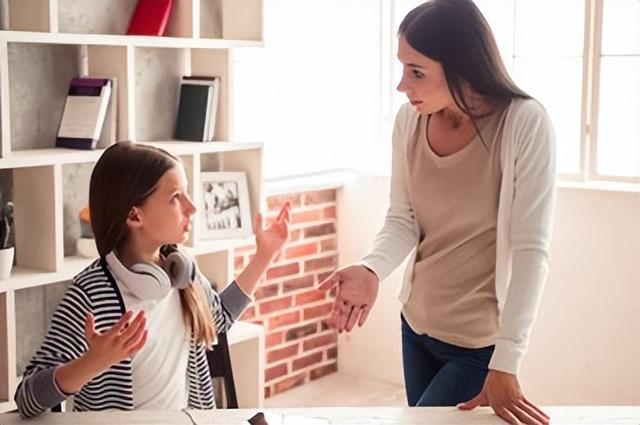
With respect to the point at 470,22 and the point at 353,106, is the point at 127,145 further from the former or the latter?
the point at 353,106

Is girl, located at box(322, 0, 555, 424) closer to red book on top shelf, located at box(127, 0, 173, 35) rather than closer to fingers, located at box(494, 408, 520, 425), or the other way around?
fingers, located at box(494, 408, 520, 425)

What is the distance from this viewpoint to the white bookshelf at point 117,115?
3016 millimetres

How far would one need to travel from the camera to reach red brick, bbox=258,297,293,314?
4.43 metres

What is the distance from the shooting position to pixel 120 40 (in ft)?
10.4

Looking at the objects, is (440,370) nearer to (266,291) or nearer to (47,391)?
(47,391)

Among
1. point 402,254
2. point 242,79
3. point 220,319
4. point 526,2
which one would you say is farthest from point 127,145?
point 526,2

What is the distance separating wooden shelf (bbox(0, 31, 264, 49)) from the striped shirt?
3.23 ft

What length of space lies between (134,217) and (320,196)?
2.49 meters

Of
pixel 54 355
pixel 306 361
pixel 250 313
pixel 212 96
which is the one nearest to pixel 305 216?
pixel 250 313

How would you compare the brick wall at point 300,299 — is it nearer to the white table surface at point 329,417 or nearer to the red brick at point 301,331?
the red brick at point 301,331

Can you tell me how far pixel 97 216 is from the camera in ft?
7.30

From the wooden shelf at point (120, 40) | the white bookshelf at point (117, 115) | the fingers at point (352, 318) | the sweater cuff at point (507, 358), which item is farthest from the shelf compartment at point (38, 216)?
the sweater cuff at point (507, 358)

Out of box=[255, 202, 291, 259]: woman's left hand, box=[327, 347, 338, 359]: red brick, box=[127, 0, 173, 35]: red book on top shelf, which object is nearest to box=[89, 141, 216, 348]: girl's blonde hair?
box=[255, 202, 291, 259]: woman's left hand

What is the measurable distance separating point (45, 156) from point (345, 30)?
212cm
